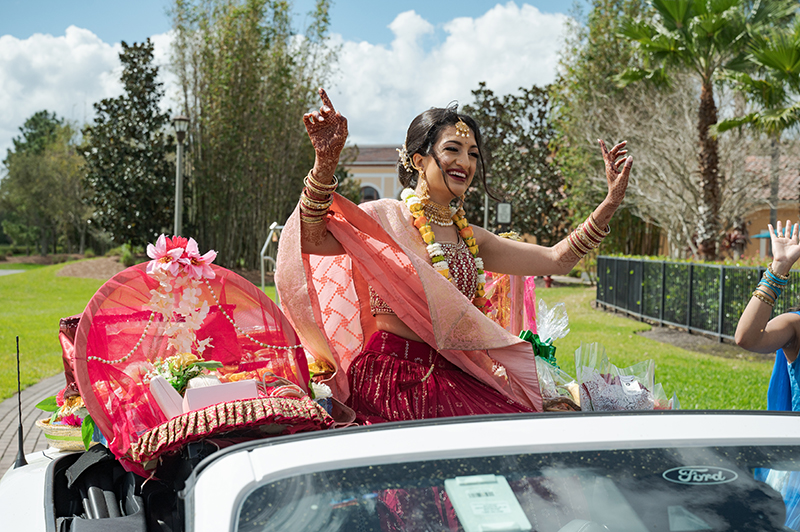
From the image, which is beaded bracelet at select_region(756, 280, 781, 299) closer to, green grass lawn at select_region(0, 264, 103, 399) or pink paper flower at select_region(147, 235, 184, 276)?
pink paper flower at select_region(147, 235, 184, 276)

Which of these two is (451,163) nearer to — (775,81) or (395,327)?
(395,327)

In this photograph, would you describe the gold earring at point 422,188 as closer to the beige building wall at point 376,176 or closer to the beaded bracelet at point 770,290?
the beaded bracelet at point 770,290

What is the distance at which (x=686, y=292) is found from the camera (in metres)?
12.8

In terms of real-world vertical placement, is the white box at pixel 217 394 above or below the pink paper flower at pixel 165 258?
below

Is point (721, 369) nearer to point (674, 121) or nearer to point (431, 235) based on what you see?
point (431, 235)

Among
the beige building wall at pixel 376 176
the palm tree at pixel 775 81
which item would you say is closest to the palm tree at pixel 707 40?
the palm tree at pixel 775 81

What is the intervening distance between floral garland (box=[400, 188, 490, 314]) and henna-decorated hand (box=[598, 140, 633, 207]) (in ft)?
2.03

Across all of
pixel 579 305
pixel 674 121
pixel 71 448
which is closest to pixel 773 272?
pixel 71 448

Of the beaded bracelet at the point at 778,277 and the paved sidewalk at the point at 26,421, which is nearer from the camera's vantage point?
the beaded bracelet at the point at 778,277

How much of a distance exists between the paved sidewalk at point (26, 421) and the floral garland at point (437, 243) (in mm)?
3647

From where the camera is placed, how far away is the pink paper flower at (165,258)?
2.21 metres

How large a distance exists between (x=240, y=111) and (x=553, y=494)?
74.2ft

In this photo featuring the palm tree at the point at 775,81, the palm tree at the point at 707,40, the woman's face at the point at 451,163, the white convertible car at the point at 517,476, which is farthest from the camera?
the palm tree at the point at 707,40

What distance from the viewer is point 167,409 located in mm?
1954
